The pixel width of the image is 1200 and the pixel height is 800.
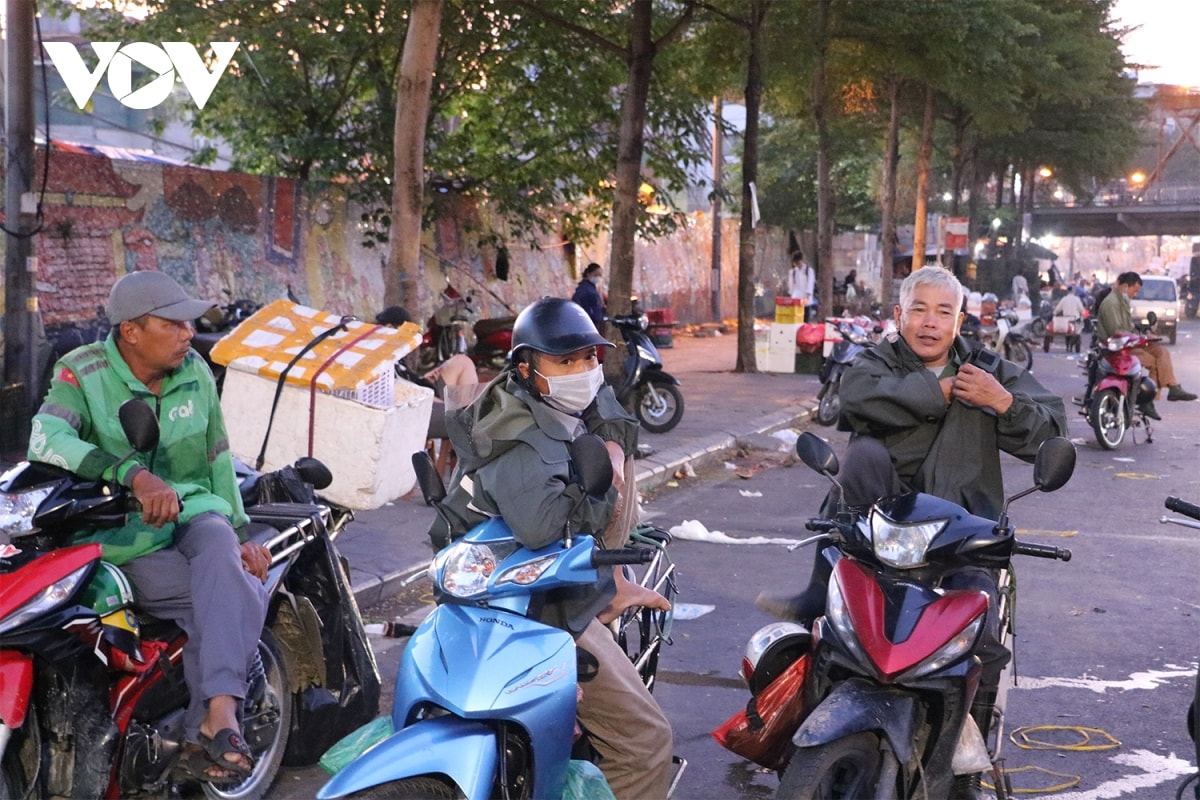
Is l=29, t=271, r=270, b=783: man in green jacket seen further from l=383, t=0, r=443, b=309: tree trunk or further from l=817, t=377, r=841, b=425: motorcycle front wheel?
l=817, t=377, r=841, b=425: motorcycle front wheel

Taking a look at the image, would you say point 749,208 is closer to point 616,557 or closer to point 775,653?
point 775,653

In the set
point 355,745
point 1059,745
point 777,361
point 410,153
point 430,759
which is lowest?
point 1059,745

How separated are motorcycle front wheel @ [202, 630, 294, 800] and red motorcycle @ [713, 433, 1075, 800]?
1.71 m

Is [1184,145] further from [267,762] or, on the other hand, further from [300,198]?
[267,762]

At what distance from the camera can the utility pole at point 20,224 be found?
9.68 meters

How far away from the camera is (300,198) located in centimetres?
1648

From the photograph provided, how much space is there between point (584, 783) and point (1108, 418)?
11.4m

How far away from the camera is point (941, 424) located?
4.14 meters

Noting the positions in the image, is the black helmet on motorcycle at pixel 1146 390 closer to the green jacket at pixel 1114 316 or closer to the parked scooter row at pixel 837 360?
the green jacket at pixel 1114 316

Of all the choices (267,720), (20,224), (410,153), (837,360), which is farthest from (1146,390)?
(267,720)

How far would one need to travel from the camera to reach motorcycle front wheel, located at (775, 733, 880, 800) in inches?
128

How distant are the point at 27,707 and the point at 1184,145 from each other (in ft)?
301

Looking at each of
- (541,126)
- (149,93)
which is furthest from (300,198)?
(149,93)

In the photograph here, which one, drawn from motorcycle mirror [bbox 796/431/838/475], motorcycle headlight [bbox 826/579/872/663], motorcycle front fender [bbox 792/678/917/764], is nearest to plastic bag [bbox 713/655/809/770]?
motorcycle headlight [bbox 826/579/872/663]
